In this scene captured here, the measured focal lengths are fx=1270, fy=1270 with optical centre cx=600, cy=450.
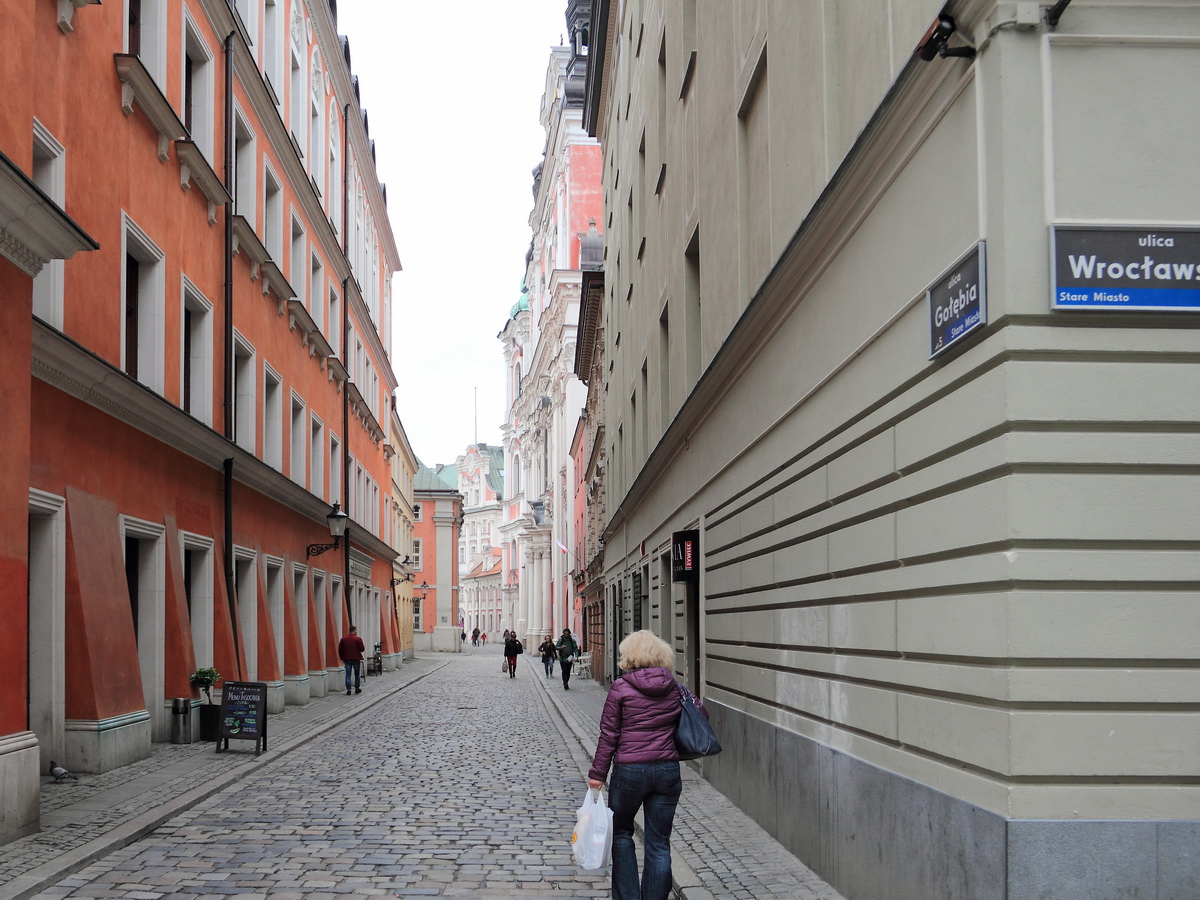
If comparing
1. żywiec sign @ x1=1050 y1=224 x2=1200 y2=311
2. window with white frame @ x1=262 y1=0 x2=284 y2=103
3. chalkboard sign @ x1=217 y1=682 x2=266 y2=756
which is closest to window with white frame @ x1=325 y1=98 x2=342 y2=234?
window with white frame @ x1=262 y1=0 x2=284 y2=103

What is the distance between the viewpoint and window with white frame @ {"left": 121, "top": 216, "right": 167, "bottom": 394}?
1641 centimetres

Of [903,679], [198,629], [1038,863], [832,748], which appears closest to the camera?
[1038,863]

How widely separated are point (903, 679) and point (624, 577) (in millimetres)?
21881

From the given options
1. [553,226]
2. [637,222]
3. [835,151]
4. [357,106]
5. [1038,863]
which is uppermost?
[553,226]

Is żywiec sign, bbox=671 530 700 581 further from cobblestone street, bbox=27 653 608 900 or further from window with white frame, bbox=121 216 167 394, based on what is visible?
window with white frame, bbox=121 216 167 394

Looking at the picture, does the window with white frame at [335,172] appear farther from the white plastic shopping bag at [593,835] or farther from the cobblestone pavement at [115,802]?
the white plastic shopping bag at [593,835]

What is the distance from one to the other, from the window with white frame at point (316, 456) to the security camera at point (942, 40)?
81.1 ft

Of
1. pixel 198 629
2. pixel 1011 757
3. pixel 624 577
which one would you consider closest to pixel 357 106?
pixel 624 577

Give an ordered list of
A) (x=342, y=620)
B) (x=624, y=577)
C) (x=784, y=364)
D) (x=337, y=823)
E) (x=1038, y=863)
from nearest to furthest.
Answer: (x=1038, y=863)
(x=784, y=364)
(x=337, y=823)
(x=624, y=577)
(x=342, y=620)

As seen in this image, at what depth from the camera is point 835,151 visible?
8461 mm

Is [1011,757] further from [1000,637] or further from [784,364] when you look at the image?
[784,364]

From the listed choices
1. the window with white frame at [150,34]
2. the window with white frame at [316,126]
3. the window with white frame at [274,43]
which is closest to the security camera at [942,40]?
the window with white frame at [150,34]

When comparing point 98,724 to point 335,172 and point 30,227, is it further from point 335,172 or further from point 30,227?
point 335,172

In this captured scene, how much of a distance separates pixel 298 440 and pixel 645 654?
21852mm
